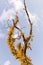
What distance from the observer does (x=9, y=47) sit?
23.9 m

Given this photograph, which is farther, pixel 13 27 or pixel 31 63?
pixel 13 27

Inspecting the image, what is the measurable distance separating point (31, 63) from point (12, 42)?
104 inches

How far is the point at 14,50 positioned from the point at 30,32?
6.92 feet

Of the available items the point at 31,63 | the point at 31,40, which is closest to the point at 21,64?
the point at 31,63

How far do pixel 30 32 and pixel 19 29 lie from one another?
42.8 inches

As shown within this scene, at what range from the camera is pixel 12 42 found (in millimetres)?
23797

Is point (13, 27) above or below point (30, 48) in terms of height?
above

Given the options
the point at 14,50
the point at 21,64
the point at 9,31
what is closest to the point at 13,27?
the point at 9,31

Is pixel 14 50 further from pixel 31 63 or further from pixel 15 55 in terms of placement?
pixel 31 63

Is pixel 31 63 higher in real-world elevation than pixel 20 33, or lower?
lower

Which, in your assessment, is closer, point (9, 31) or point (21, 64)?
point (21, 64)

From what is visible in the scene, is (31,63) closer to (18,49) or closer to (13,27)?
(18,49)

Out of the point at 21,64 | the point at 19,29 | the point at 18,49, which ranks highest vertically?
the point at 19,29

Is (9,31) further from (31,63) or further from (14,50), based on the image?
(31,63)
